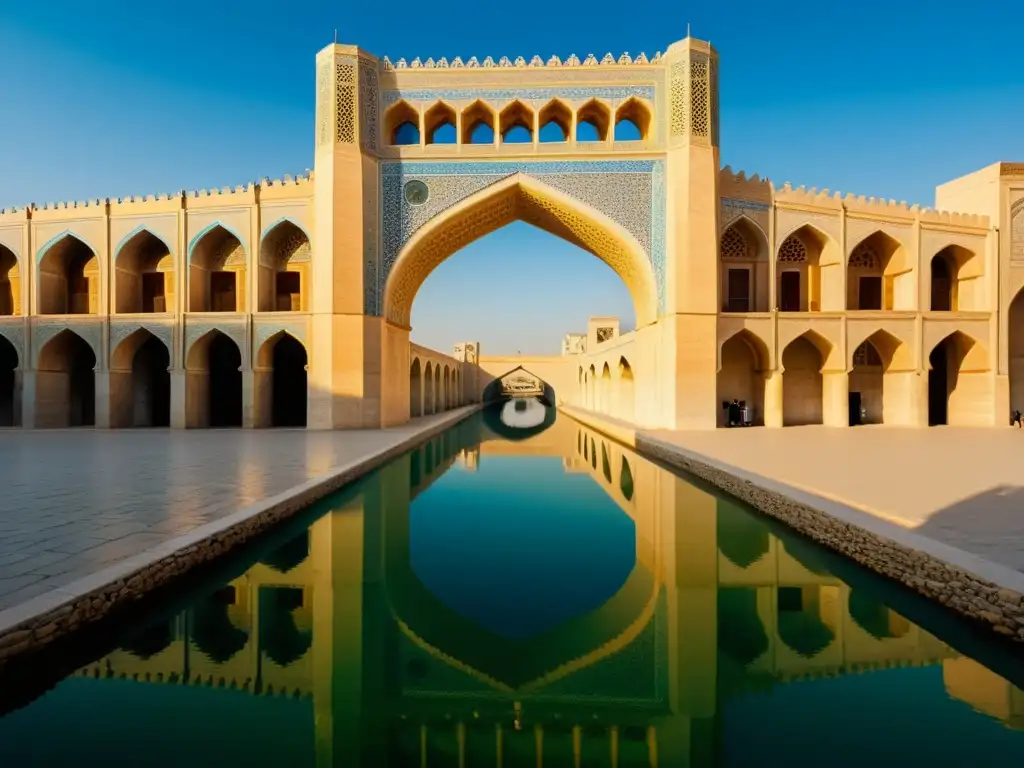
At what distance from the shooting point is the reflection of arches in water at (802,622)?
9.43 ft

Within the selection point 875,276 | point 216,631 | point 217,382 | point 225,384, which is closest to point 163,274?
point 217,382

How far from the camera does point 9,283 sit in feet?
41.8

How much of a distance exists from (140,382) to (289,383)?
116 inches

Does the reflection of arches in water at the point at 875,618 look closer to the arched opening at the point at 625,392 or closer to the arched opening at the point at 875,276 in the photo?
the arched opening at the point at 875,276

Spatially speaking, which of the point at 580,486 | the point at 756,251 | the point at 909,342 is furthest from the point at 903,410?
the point at 580,486

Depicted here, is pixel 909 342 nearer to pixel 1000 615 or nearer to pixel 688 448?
pixel 688 448

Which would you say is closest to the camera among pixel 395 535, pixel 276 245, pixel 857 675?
pixel 857 675

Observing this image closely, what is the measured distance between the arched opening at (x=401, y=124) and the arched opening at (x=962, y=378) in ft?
35.3

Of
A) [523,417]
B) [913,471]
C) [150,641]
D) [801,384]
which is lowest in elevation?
[523,417]

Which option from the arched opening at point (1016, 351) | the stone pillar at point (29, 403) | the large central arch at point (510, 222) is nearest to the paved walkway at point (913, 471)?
the arched opening at point (1016, 351)

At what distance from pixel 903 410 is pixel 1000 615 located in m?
10.4

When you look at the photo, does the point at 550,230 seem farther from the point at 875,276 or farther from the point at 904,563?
the point at 904,563

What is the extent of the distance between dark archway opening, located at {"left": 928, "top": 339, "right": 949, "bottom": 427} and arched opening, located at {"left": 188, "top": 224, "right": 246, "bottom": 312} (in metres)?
14.4

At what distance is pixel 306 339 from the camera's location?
1101cm
